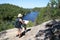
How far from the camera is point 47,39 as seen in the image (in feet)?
27.5

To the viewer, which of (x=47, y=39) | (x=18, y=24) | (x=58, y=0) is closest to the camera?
(x=47, y=39)

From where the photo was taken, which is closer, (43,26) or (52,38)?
(52,38)

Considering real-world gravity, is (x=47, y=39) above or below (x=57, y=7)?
above

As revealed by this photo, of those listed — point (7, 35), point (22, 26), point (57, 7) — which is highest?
point (22, 26)

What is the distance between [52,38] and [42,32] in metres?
0.58

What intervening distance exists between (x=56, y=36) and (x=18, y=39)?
187 cm

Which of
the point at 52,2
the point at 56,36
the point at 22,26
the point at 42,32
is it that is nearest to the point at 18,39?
the point at 22,26

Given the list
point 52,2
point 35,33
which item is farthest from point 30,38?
point 52,2

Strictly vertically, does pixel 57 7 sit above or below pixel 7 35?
below

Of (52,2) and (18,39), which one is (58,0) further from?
(18,39)

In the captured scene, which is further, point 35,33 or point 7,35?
point 7,35

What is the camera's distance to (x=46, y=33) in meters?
8.69

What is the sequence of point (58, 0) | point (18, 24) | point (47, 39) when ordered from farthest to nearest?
point (58, 0) → point (18, 24) → point (47, 39)

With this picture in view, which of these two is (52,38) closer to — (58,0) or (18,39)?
(18,39)
